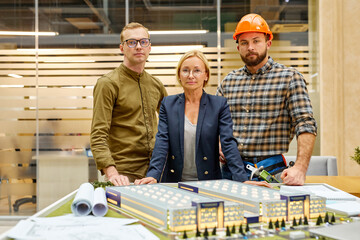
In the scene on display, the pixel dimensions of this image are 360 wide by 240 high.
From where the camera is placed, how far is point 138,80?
2.50 metres

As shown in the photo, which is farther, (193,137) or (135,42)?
(135,42)

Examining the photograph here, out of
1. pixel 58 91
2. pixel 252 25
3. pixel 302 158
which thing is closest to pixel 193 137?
pixel 302 158

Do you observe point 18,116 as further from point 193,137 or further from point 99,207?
point 99,207

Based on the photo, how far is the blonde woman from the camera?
6.41ft

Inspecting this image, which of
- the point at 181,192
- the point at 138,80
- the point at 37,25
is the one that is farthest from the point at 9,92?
the point at 181,192

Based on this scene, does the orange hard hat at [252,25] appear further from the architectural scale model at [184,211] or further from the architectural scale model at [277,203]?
the architectural scale model at [184,211]

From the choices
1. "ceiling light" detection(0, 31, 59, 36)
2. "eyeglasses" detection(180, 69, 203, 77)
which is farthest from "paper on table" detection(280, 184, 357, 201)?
"ceiling light" detection(0, 31, 59, 36)

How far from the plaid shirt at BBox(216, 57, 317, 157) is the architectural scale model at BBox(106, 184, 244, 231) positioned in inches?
40.5

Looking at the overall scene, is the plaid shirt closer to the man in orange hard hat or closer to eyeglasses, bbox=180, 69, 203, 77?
the man in orange hard hat

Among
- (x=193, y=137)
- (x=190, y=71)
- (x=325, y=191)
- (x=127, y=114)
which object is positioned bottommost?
(x=325, y=191)

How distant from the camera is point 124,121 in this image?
237cm

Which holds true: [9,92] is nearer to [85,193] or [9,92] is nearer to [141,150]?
[141,150]

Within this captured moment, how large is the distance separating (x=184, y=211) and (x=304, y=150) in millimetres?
1187

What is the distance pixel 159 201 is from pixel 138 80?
56.2 inches
